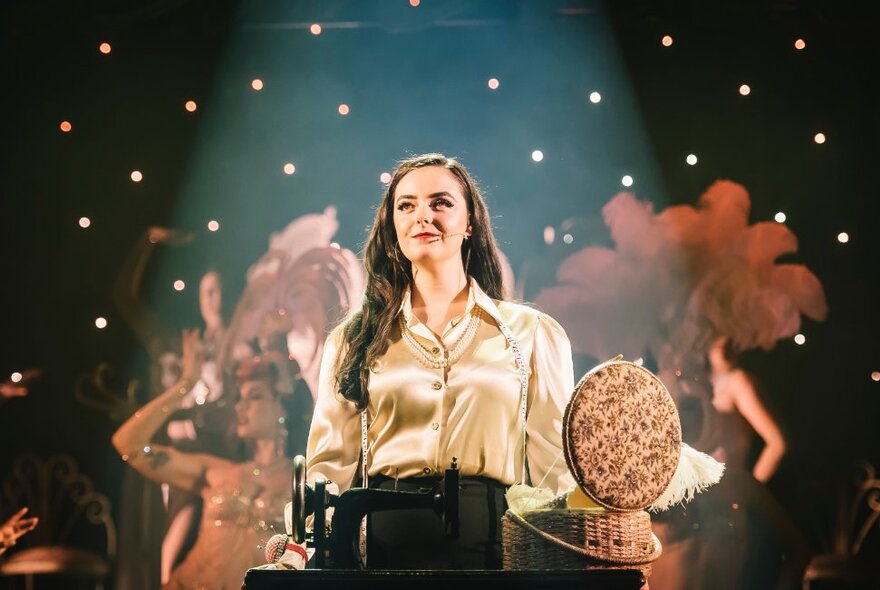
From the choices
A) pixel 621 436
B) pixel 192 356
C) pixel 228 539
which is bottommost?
pixel 228 539

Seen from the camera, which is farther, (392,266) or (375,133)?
(375,133)

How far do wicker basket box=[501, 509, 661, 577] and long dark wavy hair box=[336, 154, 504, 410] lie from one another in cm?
87

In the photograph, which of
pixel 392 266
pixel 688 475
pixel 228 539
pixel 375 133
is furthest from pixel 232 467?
pixel 688 475

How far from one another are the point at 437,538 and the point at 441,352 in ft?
1.81

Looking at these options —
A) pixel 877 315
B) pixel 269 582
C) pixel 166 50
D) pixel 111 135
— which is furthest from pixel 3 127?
pixel 877 315

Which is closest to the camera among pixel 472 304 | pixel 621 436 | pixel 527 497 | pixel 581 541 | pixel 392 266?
pixel 581 541

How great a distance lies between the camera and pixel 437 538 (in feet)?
8.57

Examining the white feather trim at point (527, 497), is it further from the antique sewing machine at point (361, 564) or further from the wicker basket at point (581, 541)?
the antique sewing machine at point (361, 564)

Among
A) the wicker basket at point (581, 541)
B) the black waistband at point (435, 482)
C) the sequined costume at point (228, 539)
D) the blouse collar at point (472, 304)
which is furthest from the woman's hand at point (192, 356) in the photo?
the wicker basket at point (581, 541)

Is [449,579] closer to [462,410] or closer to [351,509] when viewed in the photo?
[351,509]

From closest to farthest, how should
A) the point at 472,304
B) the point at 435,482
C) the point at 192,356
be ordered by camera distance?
the point at 435,482 < the point at 472,304 < the point at 192,356

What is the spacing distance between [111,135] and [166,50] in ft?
1.68

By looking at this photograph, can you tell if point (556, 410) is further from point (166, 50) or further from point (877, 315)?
point (166, 50)

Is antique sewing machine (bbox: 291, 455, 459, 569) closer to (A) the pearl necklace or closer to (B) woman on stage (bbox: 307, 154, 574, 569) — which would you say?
(B) woman on stage (bbox: 307, 154, 574, 569)
